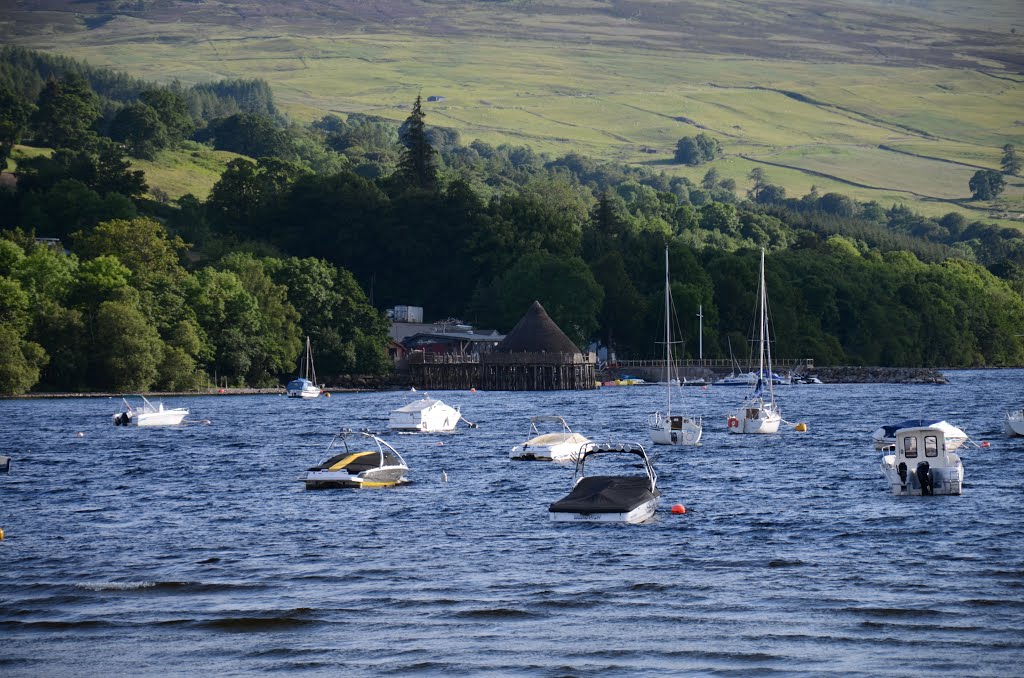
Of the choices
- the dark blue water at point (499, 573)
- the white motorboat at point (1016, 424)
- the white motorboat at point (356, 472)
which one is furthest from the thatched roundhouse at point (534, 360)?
the white motorboat at point (356, 472)

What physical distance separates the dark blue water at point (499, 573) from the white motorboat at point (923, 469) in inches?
44.1

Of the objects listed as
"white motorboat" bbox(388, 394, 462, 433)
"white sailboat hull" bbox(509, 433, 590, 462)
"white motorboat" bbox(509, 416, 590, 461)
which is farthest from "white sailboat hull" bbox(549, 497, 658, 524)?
"white motorboat" bbox(388, 394, 462, 433)

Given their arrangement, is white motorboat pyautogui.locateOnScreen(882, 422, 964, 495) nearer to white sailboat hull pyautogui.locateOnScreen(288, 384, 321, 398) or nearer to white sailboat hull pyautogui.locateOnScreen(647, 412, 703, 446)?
white sailboat hull pyautogui.locateOnScreen(647, 412, 703, 446)

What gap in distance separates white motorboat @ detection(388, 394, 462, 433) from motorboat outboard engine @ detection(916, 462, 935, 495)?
50968 mm

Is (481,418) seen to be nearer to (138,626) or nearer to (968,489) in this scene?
(968,489)

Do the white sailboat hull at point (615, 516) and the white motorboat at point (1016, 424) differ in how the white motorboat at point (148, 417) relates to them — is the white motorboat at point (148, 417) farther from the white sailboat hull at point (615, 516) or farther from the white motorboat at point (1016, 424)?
the white sailboat hull at point (615, 516)

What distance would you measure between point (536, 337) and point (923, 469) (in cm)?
13362

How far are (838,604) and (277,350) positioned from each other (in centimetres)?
14116

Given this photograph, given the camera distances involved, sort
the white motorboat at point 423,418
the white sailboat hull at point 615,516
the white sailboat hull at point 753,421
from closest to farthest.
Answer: the white sailboat hull at point 615,516 → the white sailboat hull at point 753,421 → the white motorboat at point 423,418

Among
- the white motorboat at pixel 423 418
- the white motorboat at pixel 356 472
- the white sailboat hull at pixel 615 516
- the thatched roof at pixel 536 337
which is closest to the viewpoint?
the white sailboat hull at pixel 615 516

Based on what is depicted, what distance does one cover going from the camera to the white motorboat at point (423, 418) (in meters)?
105

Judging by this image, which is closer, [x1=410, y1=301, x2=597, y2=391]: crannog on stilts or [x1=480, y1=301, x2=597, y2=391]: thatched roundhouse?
[x1=480, y1=301, x2=597, y2=391]: thatched roundhouse

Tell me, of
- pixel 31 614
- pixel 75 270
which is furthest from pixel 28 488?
pixel 75 270

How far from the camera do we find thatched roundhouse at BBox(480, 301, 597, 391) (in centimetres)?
19200
